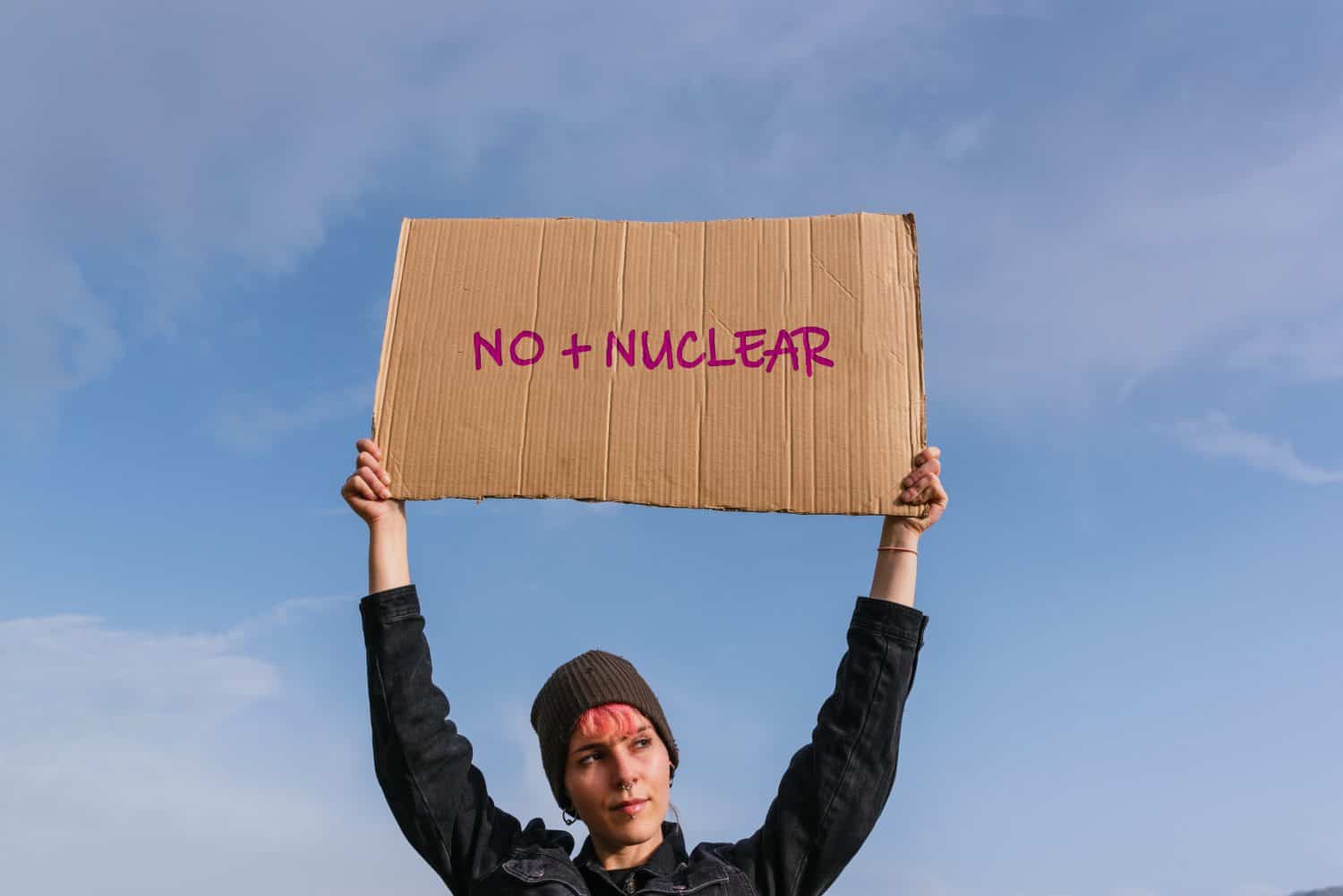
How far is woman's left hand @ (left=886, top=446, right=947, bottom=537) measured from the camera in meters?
2.39

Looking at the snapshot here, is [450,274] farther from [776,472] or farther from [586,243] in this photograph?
[776,472]

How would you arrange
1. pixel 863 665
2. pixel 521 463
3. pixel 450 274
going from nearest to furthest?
pixel 863 665 < pixel 521 463 < pixel 450 274

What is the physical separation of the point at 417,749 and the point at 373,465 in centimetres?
63

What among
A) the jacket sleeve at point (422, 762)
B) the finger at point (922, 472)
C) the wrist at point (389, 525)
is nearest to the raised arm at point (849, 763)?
the finger at point (922, 472)

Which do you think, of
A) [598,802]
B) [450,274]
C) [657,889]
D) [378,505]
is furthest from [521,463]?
[657,889]

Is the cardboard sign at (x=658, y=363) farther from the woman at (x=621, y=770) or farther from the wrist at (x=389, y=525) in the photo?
the woman at (x=621, y=770)

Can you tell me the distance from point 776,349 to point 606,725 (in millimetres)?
929

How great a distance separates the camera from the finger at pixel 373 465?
245 centimetres

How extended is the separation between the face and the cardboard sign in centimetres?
53

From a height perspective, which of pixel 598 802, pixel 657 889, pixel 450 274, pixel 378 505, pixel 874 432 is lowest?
pixel 657 889

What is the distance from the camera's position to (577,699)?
2.34 m

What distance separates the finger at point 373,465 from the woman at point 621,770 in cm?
5

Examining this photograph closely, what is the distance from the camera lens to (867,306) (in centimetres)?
256

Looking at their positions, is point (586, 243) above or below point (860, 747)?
above
